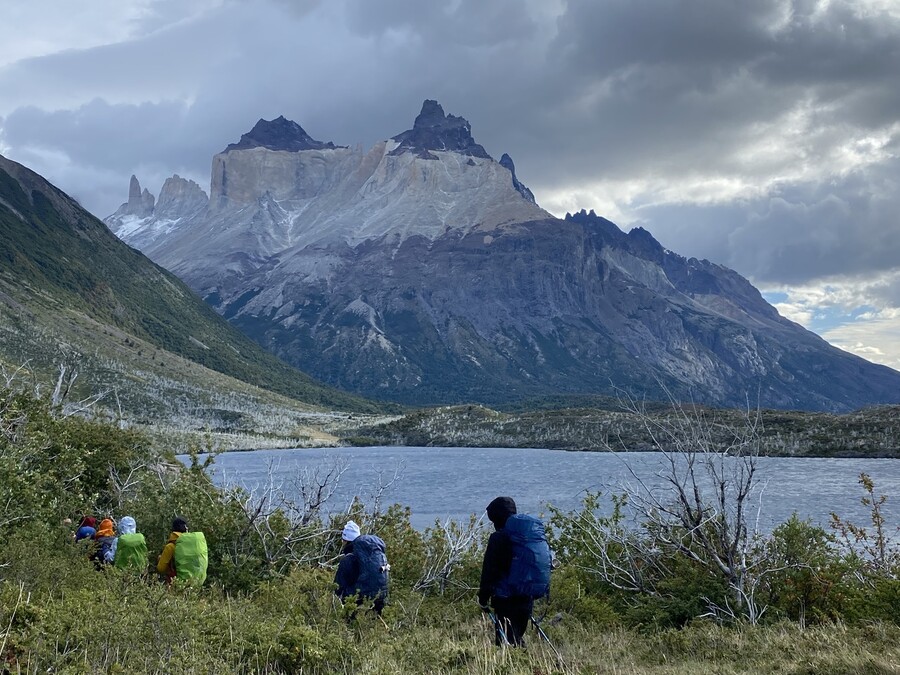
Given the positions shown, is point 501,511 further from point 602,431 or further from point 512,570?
point 602,431

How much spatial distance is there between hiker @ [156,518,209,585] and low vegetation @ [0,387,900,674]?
22.1 inches

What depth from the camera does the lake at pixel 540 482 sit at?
5188 cm

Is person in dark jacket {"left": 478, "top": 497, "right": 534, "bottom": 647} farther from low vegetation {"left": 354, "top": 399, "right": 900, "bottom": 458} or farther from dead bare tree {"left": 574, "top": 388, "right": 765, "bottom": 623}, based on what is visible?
low vegetation {"left": 354, "top": 399, "right": 900, "bottom": 458}

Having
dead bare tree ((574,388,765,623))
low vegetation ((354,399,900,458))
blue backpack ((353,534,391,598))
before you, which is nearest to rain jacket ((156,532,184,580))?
blue backpack ((353,534,391,598))

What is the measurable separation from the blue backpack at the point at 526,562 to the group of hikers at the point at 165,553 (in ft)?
19.5

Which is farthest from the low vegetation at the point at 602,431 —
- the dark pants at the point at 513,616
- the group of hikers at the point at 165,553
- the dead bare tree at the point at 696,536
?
the dark pants at the point at 513,616

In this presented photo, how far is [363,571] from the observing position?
40.1ft

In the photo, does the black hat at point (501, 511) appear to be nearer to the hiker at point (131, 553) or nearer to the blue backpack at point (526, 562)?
the blue backpack at point (526, 562)

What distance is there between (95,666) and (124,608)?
5.72 ft

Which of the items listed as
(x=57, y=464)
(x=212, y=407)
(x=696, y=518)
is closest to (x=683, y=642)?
(x=696, y=518)

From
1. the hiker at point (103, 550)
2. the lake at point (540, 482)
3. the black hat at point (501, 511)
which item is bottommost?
the lake at point (540, 482)

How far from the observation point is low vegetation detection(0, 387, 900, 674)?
932cm

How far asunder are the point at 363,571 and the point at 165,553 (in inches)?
176

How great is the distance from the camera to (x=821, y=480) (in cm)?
7650
